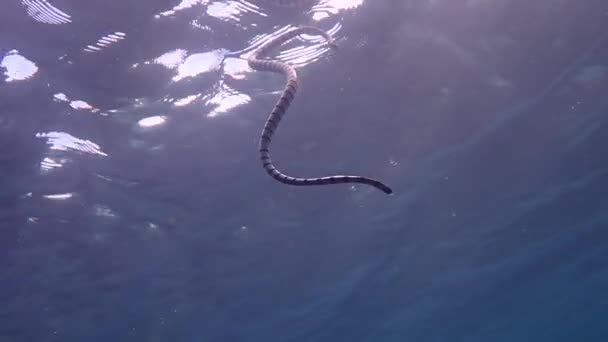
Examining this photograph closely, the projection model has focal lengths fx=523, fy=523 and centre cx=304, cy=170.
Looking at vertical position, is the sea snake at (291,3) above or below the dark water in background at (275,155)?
above

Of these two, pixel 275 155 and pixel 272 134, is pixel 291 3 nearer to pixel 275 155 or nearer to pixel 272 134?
pixel 272 134

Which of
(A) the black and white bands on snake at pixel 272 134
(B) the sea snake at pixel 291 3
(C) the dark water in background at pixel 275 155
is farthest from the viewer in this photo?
(C) the dark water in background at pixel 275 155

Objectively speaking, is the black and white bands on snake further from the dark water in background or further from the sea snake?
the dark water in background

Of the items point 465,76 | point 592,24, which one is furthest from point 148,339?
point 592,24

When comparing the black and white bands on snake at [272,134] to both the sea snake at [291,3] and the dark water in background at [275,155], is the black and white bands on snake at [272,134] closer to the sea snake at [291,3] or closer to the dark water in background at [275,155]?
the sea snake at [291,3]

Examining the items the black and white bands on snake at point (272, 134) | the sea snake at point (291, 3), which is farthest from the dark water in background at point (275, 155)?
the black and white bands on snake at point (272, 134)

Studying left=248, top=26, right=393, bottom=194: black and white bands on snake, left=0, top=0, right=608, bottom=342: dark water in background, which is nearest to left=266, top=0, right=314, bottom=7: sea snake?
left=0, top=0, right=608, bottom=342: dark water in background

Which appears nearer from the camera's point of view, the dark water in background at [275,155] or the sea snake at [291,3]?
the sea snake at [291,3]

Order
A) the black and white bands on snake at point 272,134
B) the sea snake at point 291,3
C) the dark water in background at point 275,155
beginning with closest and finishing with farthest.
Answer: the black and white bands on snake at point 272,134 → the sea snake at point 291,3 → the dark water in background at point 275,155

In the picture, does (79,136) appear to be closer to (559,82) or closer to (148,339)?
(559,82)
